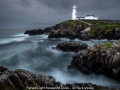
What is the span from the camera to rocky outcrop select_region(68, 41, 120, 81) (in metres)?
25.4

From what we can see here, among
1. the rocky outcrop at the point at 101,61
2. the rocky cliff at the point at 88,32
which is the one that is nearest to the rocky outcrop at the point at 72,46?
the rocky outcrop at the point at 101,61

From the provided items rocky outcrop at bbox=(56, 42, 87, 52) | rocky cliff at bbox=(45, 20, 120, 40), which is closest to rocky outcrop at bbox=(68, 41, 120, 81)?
rocky outcrop at bbox=(56, 42, 87, 52)

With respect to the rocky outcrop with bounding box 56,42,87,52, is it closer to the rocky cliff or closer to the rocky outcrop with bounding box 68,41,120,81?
the rocky outcrop with bounding box 68,41,120,81

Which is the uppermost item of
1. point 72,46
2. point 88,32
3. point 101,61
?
point 88,32

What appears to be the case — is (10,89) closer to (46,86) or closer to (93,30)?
(46,86)

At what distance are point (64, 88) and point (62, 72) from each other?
33.8ft

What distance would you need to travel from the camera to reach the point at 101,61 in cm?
2728

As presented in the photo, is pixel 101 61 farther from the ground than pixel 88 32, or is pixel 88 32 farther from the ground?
pixel 88 32

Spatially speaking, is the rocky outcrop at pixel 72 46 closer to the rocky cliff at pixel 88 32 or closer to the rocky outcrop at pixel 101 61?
the rocky outcrop at pixel 101 61

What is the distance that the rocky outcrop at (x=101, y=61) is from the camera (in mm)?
25367

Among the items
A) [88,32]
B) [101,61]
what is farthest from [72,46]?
[88,32]

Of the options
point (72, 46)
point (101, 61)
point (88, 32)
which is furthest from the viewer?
point (88, 32)

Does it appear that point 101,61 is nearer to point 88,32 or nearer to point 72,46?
point 72,46

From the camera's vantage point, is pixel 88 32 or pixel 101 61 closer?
pixel 101 61
